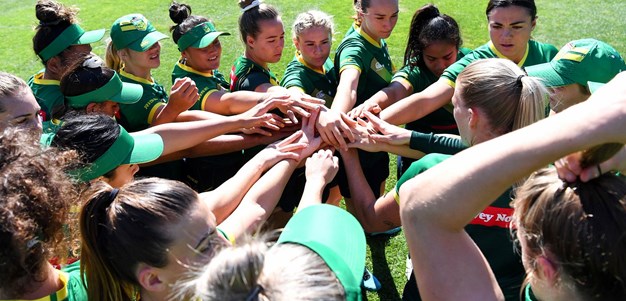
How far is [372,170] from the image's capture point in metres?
4.15

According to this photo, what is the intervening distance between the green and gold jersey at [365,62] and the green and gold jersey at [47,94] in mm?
2011

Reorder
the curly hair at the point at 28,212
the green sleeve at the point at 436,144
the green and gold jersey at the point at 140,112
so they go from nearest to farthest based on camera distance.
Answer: the curly hair at the point at 28,212 → the green sleeve at the point at 436,144 → the green and gold jersey at the point at 140,112

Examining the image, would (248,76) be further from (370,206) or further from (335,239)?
(335,239)

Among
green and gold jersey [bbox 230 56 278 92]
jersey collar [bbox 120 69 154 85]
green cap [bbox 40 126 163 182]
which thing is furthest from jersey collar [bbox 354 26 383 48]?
green cap [bbox 40 126 163 182]

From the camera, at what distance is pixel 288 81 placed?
160 inches

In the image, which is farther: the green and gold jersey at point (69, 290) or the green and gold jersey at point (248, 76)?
the green and gold jersey at point (248, 76)

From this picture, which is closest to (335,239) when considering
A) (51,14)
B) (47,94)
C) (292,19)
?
(47,94)

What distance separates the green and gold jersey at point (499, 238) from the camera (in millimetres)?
2242

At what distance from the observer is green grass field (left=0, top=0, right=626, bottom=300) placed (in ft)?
31.3

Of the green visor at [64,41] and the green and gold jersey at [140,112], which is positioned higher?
the green visor at [64,41]

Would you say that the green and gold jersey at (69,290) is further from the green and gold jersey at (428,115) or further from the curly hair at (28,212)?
the green and gold jersey at (428,115)

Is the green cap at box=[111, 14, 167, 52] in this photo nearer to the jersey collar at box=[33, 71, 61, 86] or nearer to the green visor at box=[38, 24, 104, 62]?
the green visor at box=[38, 24, 104, 62]

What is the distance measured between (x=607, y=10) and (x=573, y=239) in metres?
11.0

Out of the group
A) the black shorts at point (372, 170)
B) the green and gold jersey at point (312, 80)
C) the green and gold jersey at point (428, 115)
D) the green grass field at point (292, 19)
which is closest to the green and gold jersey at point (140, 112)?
the green and gold jersey at point (312, 80)
